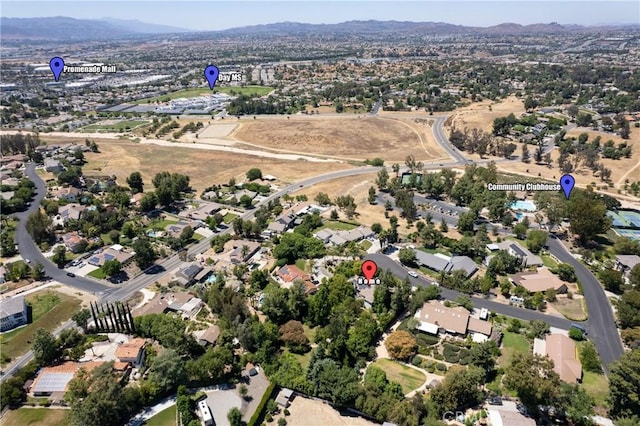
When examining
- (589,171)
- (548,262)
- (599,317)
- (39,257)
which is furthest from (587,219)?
(39,257)

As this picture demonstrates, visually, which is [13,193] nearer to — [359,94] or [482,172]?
[482,172]

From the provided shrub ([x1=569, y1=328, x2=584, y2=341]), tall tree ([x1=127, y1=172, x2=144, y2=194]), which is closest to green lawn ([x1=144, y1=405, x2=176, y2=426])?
shrub ([x1=569, y1=328, x2=584, y2=341])

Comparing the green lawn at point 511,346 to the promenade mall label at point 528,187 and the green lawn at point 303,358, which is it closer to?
the green lawn at point 303,358

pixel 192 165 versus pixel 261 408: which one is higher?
pixel 192 165

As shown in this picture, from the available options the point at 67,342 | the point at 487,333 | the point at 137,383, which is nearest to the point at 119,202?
the point at 67,342

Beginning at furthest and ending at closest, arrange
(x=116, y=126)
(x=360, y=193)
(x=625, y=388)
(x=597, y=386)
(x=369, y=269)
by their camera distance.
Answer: (x=116, y=126) → (x=360, y=193) → (x=369, y=269) → (x=597, y=386) → (x=625, y=388)

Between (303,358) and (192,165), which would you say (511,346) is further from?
(192,165)

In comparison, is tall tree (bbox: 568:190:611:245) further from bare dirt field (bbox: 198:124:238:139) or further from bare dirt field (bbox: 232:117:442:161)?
bare dirt field (bbox: 198:124:238:139)
